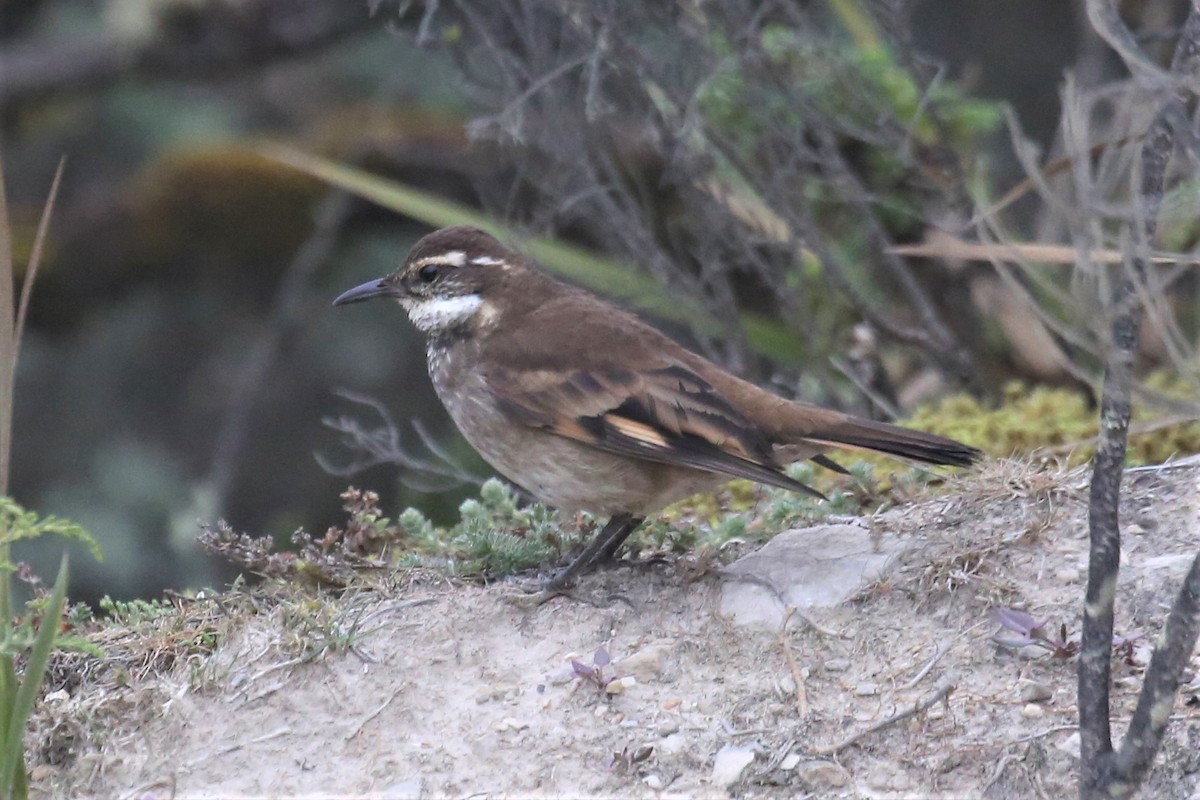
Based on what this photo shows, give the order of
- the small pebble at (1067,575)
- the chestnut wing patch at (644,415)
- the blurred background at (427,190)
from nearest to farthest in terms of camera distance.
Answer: the small pebble at (1067,575) → the chestnut wing patch at (644,415) → the blurred background at (427,190)

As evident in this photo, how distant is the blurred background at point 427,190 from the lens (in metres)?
6.71

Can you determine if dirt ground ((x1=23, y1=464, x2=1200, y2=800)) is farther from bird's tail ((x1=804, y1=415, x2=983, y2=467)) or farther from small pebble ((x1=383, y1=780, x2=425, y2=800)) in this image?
bird's tail ((x1=804, y1=415, x2=983, y2=467))

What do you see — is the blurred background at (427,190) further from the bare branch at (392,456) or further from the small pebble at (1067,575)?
the small pebble at (1067,575)

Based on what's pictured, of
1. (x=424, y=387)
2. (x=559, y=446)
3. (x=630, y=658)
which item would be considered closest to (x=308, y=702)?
(x=630, y=658)

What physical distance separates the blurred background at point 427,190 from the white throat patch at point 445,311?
2.76ft

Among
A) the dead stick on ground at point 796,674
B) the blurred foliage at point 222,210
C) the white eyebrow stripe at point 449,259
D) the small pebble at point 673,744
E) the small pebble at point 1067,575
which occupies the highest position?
the white eyebrow stripe at point 449,259

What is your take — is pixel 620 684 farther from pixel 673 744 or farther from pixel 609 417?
pixel 609 417

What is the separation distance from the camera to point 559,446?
16.8 feet

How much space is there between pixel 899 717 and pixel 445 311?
2384 mm

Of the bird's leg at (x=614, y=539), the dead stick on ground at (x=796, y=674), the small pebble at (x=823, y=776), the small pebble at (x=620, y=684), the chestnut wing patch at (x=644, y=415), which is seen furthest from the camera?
the bird's leg at (x=614, y=539)

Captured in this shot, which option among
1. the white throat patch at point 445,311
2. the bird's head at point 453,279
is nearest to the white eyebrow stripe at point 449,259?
the bird's head at point 453,279

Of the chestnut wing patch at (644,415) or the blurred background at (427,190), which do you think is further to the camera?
the blurred background at (427,190)

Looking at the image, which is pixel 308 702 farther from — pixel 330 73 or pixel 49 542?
pixel 330 73

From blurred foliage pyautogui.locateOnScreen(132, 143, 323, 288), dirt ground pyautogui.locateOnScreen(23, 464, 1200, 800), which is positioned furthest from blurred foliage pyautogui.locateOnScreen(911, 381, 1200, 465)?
blurred foliage pyautogui.locateOnScreen(132, 143, 323, 288)
